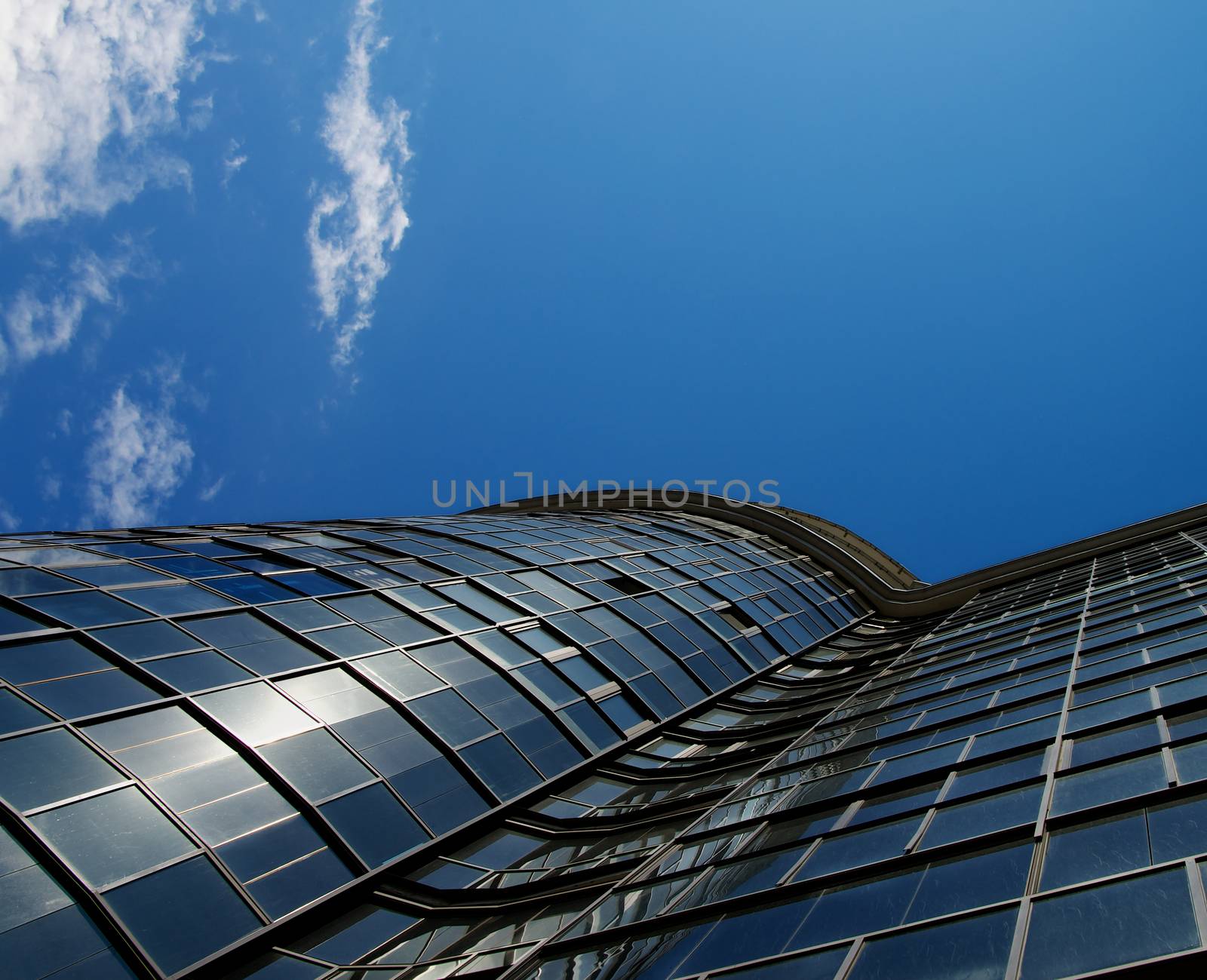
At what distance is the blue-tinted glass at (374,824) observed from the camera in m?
10.9

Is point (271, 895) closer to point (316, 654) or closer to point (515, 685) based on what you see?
point (316, 654)

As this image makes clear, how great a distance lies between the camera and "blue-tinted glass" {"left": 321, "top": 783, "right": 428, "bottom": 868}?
10875mm

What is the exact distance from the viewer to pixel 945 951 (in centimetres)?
595

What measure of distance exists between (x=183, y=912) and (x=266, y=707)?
3.83 meters

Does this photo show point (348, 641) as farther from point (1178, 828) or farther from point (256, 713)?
point (1178, 828)

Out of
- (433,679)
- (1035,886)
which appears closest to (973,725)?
(1035,886)

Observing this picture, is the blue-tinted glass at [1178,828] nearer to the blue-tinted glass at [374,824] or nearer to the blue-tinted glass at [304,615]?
the blue-tinted glass at [374,824]

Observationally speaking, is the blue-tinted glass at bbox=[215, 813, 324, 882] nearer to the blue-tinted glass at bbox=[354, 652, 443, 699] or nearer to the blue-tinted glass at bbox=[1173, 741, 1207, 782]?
the blue-tinted glass at bbox=[354, 652, 443, 699]

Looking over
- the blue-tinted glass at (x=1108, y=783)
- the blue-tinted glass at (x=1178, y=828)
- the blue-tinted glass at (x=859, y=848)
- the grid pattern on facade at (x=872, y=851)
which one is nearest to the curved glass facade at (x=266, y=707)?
the grid pattern on facade at (x=872, y=851)

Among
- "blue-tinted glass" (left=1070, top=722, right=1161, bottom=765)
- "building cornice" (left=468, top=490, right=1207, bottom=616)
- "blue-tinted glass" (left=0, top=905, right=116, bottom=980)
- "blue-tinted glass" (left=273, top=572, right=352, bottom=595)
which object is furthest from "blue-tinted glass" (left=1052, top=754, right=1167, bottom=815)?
"building cornice" (left=468, top=490, right=1207, bottom=616)

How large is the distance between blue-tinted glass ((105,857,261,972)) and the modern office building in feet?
0.11

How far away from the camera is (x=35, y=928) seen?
7656mm

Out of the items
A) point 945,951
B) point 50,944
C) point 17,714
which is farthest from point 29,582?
point 945,951

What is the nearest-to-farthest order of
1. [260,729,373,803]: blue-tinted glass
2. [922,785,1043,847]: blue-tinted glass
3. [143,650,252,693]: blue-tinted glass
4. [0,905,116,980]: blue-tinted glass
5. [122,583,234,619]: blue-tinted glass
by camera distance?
[0,905,116,980]: blue-tinted glass < [922,785,1043,847]: blue-tinted glass < [260,729,373,803]: blue-tinted glass < [143,650,252,693]: blue-tinted glass < [122,583,234,619]: blue-tinted glass
